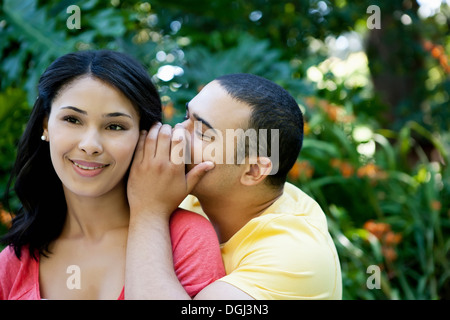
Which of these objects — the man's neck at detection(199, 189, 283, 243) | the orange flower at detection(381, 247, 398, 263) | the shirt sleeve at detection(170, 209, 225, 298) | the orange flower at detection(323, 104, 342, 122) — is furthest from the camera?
the orange flower at detection(323, 104, 342, 122)

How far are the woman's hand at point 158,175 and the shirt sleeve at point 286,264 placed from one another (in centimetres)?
29

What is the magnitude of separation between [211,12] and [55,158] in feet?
9.94

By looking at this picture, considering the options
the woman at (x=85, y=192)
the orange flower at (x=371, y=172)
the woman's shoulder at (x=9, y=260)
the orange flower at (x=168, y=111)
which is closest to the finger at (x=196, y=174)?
the woman at (x=85, y=192)

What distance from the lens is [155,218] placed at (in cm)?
153

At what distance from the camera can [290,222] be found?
1580mm

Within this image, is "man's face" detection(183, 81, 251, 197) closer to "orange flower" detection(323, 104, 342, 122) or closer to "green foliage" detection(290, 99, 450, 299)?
"green foliage" detection(290, 99, 450, 299)

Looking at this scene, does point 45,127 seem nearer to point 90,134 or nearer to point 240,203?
point 90,134

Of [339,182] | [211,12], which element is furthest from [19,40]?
[339,182]

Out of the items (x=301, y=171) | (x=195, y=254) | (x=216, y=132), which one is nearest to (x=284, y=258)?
(x=195, y=254)

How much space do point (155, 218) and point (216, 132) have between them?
1.24 feet

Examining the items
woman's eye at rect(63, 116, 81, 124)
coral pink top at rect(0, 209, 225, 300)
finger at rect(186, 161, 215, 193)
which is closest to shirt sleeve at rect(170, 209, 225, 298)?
coral pink top at rect(0, 209, 225, 300)

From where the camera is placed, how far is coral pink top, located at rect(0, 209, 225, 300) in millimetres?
1469
